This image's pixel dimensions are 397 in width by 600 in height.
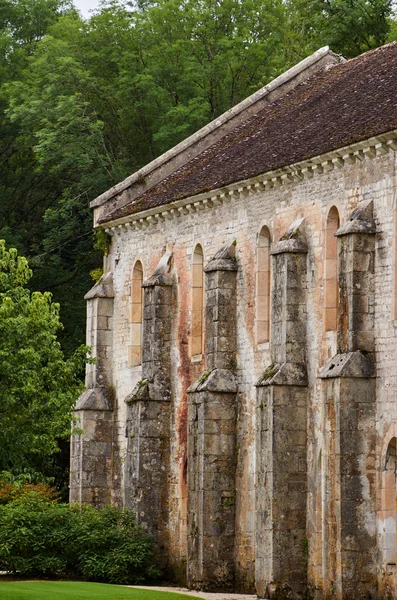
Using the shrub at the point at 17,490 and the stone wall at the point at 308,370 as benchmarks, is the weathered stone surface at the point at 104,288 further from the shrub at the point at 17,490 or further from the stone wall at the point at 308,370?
the shrub at the point at 17,490

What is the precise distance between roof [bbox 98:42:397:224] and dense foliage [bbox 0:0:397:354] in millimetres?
10094

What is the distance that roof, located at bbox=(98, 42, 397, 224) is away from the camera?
44.1m

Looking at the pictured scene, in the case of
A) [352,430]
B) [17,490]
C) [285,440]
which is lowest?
[17,490]

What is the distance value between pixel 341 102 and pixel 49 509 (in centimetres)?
1297

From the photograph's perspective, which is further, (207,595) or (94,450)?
(94,450)

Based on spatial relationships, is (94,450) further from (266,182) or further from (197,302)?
(266,182)

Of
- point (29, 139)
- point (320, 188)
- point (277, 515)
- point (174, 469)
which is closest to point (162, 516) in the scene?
point (174, 469)

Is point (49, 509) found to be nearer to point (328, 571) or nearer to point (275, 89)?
point (328, 571)

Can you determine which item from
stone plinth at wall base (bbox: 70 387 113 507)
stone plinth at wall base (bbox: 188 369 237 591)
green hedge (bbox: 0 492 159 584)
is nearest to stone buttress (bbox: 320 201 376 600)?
stone plinth at wall base (bbox: 188 369 237 591)

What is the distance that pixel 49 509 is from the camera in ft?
162

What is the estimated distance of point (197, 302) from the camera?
50625mm

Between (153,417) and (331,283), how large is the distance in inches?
384

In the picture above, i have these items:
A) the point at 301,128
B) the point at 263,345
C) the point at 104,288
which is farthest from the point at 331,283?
the point at 104,288

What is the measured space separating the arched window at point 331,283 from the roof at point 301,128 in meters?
2.15
